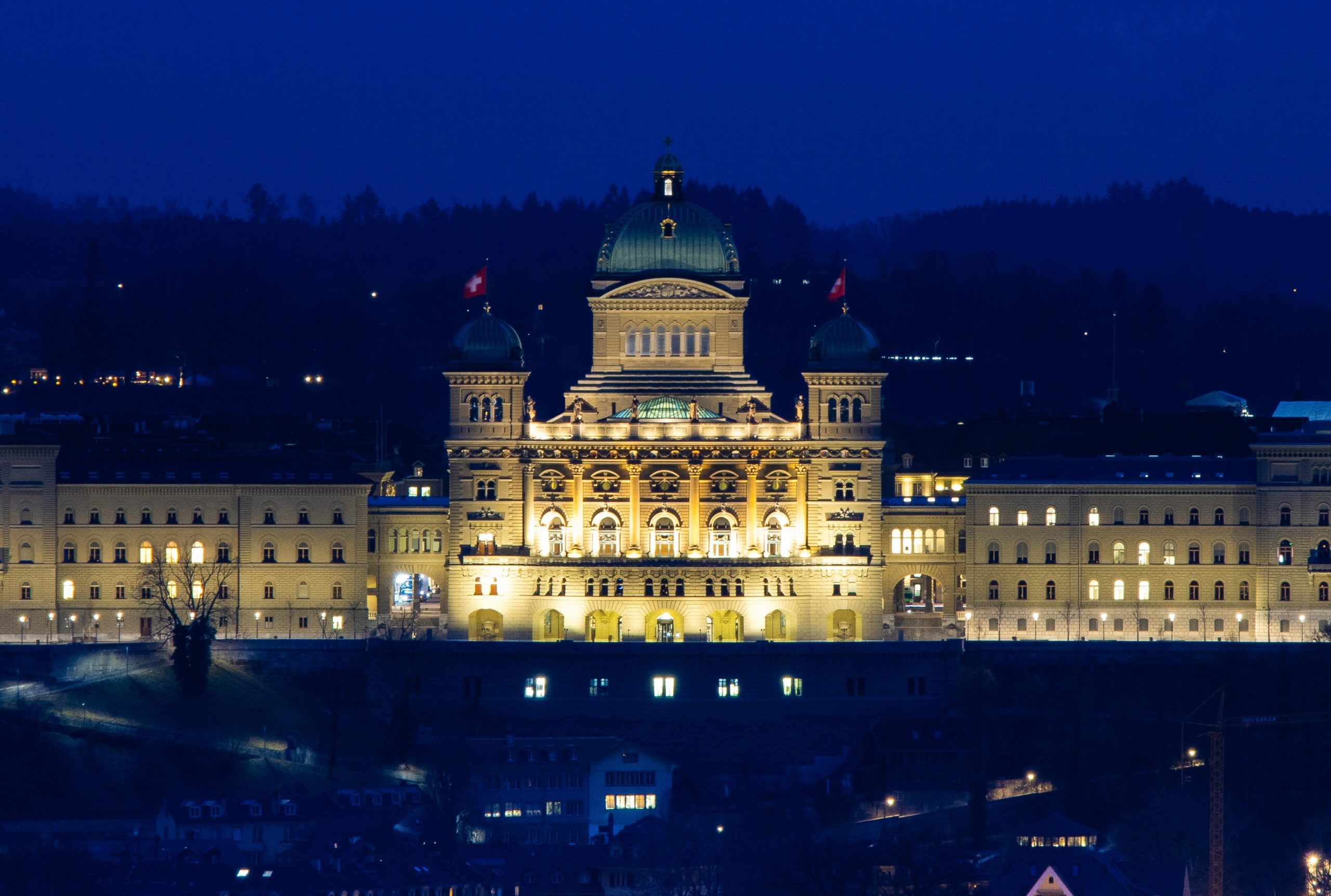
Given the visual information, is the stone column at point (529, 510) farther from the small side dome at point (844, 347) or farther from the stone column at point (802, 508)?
the small side dome at point (844, 347)

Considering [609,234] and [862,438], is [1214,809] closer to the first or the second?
[862,438]

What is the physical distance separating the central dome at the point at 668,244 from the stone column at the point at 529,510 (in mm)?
9382

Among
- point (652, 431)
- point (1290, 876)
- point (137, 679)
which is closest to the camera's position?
point (1290, 876)

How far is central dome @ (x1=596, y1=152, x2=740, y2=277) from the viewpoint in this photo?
162 meters

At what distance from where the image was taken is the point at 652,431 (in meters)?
158

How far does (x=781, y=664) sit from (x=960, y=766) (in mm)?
10596

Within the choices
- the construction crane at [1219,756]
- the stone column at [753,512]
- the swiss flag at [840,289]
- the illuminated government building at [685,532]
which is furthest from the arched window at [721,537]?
the construction crane at [1219,756]

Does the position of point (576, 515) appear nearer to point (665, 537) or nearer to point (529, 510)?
point (529, 510)

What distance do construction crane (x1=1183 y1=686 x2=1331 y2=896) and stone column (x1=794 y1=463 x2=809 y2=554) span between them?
17.9 m

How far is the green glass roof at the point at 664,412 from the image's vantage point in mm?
158500

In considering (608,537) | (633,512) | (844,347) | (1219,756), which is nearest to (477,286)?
(633,512)

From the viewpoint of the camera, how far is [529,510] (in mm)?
158500

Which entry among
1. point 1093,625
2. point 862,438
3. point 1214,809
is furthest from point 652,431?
point 1214,809

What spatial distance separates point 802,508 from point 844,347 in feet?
21.7
